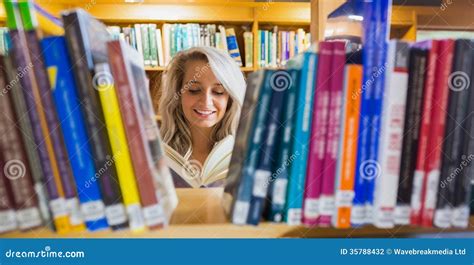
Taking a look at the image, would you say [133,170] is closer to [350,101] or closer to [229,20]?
[350,101]

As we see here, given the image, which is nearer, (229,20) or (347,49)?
(347,49)

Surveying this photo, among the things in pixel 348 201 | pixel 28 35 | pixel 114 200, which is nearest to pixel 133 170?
pixel 114 200

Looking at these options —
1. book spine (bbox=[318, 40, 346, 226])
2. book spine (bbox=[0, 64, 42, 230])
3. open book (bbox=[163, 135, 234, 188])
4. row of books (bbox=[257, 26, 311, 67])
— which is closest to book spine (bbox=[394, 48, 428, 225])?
book spine (bbox=[318, 40, 346, 226])

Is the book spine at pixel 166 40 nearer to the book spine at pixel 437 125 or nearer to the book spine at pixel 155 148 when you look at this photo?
the book spine at pixel 155 148

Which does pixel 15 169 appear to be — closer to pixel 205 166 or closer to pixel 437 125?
pixel 437 125

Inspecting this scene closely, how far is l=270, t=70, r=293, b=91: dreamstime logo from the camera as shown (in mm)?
688

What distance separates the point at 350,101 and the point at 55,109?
53 centimetres

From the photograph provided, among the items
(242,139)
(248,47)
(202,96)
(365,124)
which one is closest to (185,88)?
(202,96)

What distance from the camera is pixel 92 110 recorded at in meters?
0.65

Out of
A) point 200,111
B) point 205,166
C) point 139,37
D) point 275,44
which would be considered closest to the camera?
point 205,166

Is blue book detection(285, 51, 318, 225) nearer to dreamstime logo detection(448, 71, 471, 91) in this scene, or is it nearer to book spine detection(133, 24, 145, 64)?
dreamstime logo detection(448, 71, 471, 91)

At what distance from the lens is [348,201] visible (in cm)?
71

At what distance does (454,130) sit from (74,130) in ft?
2.30

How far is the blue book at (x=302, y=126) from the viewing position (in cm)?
69
